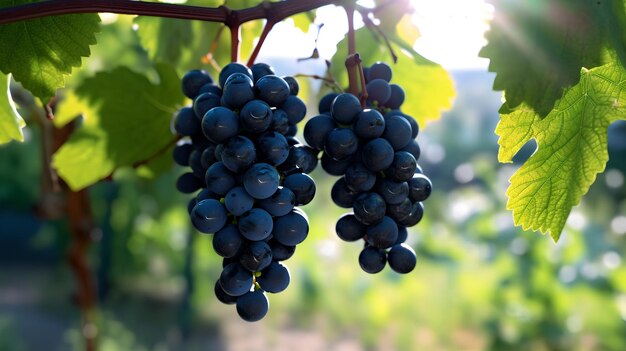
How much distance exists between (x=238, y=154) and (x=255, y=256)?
0.28ft

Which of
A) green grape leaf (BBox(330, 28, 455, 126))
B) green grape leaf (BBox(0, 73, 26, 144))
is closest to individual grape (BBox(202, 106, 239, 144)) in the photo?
green grape leaf (BBox(0, 73, 26, 144))

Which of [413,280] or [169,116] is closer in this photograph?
[169,116]

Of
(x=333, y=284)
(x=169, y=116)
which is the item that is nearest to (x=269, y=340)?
(x=333, y=284)

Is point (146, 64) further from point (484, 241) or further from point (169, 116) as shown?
point (484, 241)

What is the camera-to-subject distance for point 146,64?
2.76 meters

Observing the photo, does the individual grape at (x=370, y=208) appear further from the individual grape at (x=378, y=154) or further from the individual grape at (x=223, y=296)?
the individual grape at (x=223, y=296)

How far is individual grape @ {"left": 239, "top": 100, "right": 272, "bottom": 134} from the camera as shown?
539 millimetres

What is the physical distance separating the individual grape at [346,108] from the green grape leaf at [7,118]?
38 centimetres

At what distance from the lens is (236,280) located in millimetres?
527

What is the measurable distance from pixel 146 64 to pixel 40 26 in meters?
2.21

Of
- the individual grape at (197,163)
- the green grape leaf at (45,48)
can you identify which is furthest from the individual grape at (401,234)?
the green grape leaf at (45,48)

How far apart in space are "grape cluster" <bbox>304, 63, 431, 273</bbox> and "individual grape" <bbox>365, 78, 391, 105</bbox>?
19 mm

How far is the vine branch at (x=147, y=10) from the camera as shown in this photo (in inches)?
19.3

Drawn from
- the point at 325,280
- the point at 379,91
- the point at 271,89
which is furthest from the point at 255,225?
the point at 325,280
